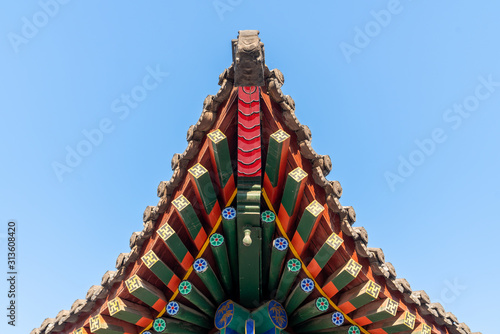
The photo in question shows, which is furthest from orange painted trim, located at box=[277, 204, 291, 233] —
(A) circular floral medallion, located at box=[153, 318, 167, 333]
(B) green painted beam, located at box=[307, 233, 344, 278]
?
(A) circular floral medallion, located at box=[153, 318, 167, 333]

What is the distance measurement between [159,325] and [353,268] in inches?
129

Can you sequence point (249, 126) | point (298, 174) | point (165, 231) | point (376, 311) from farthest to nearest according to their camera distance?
point (376, 311) → point (165, 231) → point (298, 174) → point (249, 126)

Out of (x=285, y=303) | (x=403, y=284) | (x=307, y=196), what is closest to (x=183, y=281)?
(x=285, y=303)

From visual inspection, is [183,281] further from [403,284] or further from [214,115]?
[403,284]

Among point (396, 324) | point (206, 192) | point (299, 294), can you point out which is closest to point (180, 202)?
point (206, 192)

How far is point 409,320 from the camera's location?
8297 mm

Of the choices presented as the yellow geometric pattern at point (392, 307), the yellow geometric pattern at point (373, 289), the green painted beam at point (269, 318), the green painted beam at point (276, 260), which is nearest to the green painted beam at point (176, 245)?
the green painted beam at point (276, 260)

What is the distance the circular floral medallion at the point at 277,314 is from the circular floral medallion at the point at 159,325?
1.74 meters

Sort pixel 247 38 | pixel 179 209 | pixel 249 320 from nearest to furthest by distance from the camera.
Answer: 1. pixel 247 38
2. pixel 179 209
3. pixel 249 320

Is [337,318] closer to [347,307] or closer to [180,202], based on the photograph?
[347,307]

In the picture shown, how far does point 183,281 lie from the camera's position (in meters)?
8.08

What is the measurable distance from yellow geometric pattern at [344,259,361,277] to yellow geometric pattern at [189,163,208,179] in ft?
8.66

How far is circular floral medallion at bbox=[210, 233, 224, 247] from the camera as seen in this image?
7.93 meters

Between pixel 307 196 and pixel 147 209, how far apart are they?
8.52 feet
